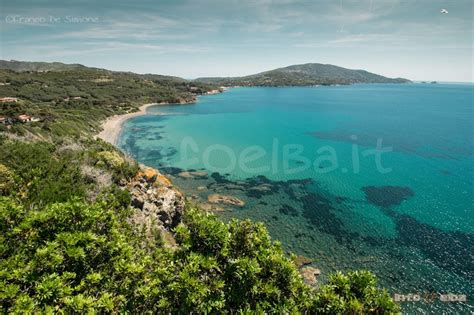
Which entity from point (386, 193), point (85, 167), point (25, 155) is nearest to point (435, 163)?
point (386, 193)

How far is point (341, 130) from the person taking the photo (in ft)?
284

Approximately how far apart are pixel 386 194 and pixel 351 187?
522 centimetres

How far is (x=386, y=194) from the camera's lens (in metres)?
39.6

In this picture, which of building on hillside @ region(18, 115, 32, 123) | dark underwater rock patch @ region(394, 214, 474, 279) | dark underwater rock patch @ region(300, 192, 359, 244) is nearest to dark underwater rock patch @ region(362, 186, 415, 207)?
dark underwater rock patch @ region(394, 214, 474, 279)

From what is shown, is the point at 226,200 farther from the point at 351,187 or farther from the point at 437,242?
the point at 437,242

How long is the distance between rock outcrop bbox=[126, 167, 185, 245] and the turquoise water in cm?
728

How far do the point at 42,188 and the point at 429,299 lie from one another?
35.2 m

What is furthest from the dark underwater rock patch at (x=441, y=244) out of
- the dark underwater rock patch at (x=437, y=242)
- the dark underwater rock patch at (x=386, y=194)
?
the dark underwater rock patch at (x=386, y=194)

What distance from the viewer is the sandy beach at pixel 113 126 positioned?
220ft

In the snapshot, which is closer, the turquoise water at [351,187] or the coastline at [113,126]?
the turquoise water at [351,187]

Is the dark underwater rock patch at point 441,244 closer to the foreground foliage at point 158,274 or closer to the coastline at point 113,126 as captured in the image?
the foreground foliage at point 158,274

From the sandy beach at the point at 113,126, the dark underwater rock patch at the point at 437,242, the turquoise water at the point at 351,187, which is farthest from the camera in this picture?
the sandy beach at the point at 113,126

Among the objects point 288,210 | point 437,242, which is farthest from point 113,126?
point 437,242

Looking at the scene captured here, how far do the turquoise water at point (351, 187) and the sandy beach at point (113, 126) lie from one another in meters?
3.60
